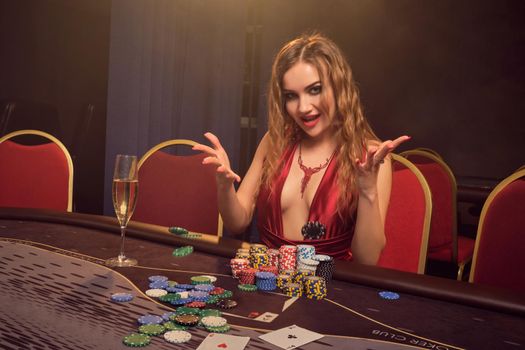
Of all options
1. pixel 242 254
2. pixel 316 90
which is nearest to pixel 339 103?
pixel 316 90

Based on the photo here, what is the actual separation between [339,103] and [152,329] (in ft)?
3.93

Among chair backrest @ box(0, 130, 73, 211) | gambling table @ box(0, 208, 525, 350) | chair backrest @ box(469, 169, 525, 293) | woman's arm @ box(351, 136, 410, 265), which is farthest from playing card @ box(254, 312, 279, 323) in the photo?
chair backrest @ box(0, 130, 73, 211)

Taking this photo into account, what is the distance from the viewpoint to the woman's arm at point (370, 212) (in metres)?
1.37

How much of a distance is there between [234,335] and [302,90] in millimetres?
1094

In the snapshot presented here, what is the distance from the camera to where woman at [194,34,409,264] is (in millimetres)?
1746

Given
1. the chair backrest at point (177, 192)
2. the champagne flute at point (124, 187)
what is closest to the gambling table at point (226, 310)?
the champagne flute at point (124, 187)

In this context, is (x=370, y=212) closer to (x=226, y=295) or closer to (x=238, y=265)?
(x=238, y=265)

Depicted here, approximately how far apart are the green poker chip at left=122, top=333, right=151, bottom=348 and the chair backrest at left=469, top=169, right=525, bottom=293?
1.07m

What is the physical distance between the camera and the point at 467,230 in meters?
3.86

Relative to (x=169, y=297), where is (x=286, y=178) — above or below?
above

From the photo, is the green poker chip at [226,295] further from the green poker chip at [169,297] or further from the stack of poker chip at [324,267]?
the stack of poker chip at [324,267]

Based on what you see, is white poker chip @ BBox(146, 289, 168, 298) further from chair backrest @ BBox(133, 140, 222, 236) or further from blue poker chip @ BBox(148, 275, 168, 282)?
chair backrest @ BBox(133, 140, 222, 236)

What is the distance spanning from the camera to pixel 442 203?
2.70 meters

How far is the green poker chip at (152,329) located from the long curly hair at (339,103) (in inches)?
43.0
